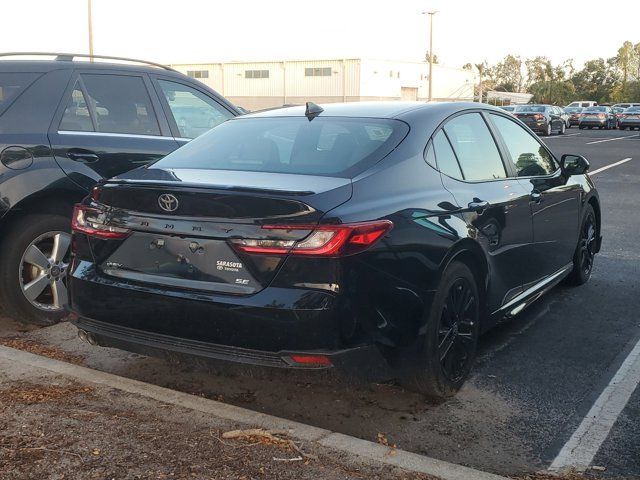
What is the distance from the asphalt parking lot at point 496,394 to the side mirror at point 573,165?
3.47 ft

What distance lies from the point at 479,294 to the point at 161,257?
183 cm

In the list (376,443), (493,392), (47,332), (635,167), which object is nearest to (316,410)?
(376,443)

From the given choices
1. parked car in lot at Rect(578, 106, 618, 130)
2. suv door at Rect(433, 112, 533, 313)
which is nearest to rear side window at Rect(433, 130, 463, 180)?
suv door at Rect(433, 112, 533, 313)

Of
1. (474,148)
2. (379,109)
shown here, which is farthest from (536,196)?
(379,109)

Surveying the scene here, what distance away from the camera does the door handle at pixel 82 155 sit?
5352mm

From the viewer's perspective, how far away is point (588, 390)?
14.3 ft

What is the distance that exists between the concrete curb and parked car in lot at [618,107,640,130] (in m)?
48.9

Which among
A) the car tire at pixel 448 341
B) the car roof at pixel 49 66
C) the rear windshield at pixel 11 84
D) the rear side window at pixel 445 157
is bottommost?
the car tire at pixel 448 341

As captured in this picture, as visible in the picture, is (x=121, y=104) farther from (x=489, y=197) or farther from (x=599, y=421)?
(x=599, y=421)

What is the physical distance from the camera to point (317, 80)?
66.9 m

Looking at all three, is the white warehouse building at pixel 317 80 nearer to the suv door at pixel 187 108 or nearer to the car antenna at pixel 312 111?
the suv door at pixel 187 108

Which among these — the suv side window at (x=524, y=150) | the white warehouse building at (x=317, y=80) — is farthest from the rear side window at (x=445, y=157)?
the white warehouse building at (x=317, y=80)

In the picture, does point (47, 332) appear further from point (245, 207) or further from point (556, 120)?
point (556, 120)

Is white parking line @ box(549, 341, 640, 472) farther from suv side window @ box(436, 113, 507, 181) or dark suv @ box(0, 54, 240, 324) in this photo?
dark suv @ box(0, 54, 240, 324)
